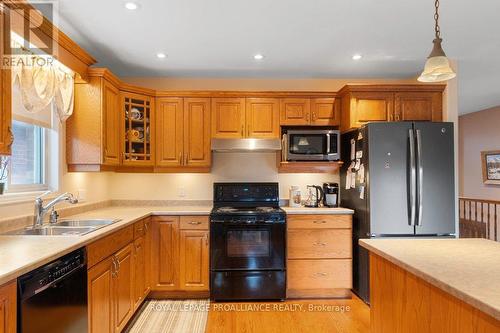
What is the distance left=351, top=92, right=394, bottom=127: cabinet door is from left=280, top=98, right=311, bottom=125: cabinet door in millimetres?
516

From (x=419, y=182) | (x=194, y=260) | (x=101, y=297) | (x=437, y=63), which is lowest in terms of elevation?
(x=194, y=260)

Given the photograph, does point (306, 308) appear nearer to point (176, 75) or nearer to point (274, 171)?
point (274, 171)

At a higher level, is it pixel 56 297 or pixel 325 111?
pixel 325 111

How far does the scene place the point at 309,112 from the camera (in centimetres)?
352

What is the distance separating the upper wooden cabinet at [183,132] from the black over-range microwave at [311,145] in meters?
0.95

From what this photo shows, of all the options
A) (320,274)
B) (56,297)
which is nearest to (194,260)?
(320,274)

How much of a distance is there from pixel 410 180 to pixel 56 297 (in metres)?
2.91

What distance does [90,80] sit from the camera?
2.82m

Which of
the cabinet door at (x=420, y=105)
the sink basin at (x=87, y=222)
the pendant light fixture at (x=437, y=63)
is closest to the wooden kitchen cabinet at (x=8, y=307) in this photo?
the sink basin at (x=87, y=222)

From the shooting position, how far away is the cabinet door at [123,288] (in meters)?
2.22

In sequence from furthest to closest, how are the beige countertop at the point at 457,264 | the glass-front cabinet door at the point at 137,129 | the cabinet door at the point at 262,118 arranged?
the cabinet door at the point at 262,118
the glass-front cabinet door at the point at 137,129
the beige countertop at the point at 457,264

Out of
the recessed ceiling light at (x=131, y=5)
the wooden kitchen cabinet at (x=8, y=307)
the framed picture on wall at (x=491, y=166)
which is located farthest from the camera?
the framed picture on wall at (x=491, y=166)

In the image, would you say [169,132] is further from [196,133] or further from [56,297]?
→ [56,297]

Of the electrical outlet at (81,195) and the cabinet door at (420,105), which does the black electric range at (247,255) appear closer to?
the electrical outlet at (81,195)
